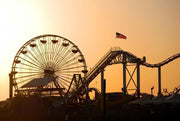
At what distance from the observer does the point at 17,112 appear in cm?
6875

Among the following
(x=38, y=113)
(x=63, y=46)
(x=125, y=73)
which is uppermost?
(x=63, y=46)

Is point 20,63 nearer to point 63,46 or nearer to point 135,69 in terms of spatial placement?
point 63,46

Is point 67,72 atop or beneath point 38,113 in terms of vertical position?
atop

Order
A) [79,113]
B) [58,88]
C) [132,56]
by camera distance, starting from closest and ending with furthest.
A: 1. [79,113]
2. [132,56]
3. [58,88]

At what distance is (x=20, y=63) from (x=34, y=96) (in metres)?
9.89

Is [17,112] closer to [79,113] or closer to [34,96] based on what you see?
[34,96]

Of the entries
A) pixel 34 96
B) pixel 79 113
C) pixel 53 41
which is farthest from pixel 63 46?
pixel 79 113

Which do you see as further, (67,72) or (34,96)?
(67,72)

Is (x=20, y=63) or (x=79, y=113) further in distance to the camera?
(x=20, y=63)

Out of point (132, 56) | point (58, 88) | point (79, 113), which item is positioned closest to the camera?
point (79, 113)

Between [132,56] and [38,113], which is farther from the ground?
[132,56]

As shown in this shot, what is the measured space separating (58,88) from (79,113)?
14165 mm

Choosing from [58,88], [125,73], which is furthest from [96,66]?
[58,88]

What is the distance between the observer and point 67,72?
79.9m
